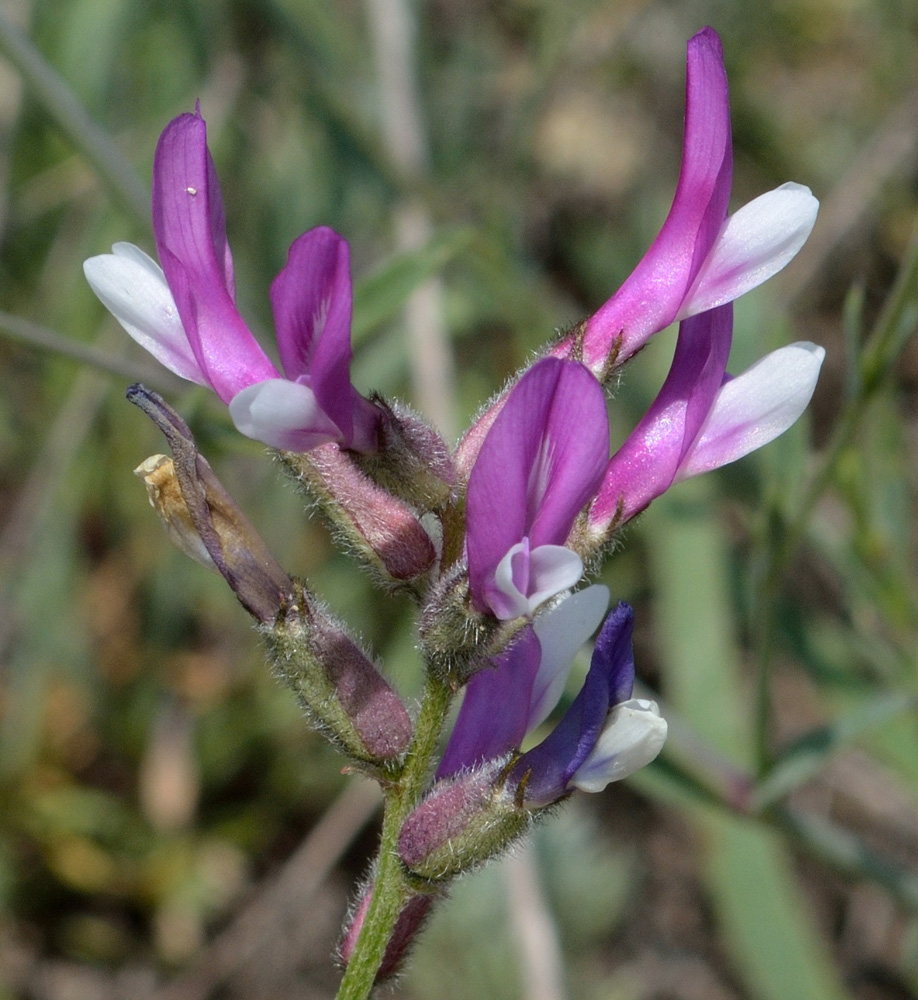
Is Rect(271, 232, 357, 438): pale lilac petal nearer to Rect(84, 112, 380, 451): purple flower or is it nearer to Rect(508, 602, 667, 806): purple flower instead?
Rect(84, 112, 380, 451): purple flower

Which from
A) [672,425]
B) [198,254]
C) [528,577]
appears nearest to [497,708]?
[528,577]

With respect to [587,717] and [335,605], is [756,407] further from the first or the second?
[335,605]

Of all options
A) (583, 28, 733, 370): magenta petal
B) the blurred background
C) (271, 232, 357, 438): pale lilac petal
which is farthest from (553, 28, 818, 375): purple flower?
the blurred background

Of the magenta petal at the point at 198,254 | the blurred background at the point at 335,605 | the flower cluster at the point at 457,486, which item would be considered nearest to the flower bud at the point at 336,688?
the flower cluster at the point at 457,486

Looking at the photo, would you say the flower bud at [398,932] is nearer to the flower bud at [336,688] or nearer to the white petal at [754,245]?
the flower bud at [336,688]

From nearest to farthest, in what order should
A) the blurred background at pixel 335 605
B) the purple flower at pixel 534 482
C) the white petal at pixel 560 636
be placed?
the purple flower at pixel 534 482 < the white petal at pixel 560 636 < the blurred background at pixel 335 605

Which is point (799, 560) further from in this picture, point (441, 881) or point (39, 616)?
point (441, 881)
